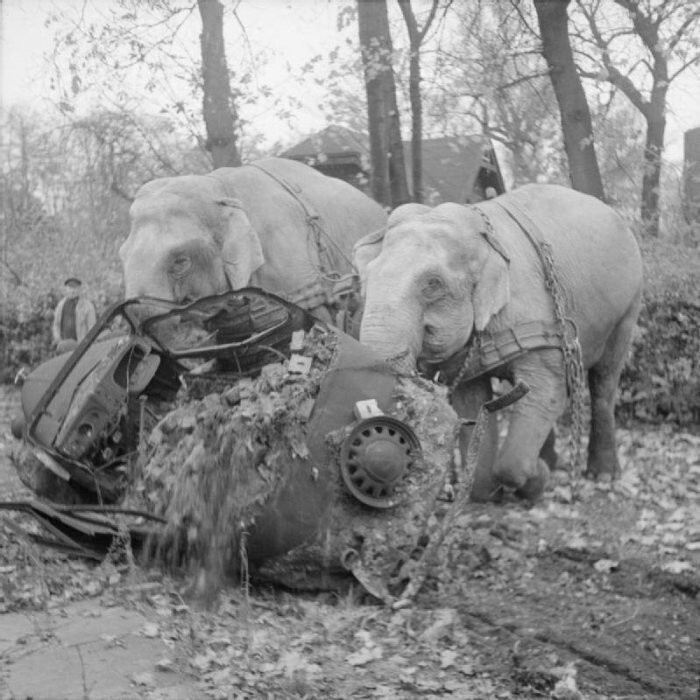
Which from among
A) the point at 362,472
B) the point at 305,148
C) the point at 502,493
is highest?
the point at 305,148

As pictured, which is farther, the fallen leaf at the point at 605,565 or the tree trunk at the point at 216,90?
the tree trunk at the point at 216,90

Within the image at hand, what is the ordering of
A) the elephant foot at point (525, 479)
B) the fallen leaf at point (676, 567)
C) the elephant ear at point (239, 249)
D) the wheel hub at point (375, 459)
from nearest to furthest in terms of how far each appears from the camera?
the wheel hub at point (375, 459) < the fallen leaf at point (676, 567) < the elephant foot at point (525, 479) < the elephant ear at point (239, 249)

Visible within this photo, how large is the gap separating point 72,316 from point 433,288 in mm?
8165

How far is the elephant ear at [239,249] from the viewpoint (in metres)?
9.20

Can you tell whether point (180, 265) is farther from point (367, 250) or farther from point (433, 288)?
point (433, 288)

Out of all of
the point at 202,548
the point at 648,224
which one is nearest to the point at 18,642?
the point at 202,548

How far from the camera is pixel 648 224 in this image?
54.6ft

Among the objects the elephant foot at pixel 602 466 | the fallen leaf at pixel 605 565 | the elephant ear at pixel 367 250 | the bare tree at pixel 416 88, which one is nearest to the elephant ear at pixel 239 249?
the elephant ear at pixel 367 250

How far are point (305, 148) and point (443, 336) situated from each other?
2106 centimetres

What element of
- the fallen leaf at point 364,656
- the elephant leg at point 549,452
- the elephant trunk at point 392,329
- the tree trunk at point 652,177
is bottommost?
the fallen leaf at point 364,656

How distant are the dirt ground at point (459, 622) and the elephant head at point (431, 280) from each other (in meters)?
1.21

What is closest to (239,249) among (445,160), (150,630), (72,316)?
(150,630)

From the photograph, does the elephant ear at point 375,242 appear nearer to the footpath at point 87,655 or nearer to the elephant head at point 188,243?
the elephant head at point 188,243

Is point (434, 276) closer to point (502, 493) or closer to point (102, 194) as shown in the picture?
point (502, 493)
